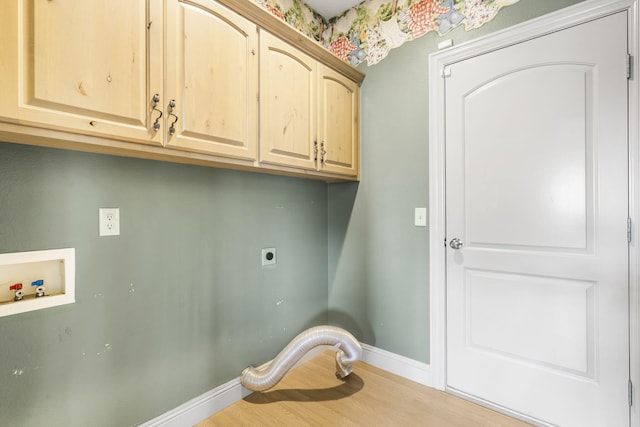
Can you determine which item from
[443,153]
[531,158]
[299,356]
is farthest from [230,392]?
[531,158]

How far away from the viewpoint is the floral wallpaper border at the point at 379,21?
1756mm

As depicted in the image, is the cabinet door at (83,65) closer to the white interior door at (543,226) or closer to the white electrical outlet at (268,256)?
the white electrical outlet at (268,256)

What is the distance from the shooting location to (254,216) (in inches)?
75.1

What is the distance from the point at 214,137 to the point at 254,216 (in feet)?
2.20

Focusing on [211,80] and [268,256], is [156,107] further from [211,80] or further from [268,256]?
[268,256]

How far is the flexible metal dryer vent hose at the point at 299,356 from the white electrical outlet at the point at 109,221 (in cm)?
112

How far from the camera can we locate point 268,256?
199cm

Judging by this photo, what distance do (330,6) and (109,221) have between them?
2.14m

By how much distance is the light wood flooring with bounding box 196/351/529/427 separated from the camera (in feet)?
5.21

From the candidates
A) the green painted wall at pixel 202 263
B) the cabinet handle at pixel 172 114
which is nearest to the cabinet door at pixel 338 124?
the green painted wall at pixel 202 263

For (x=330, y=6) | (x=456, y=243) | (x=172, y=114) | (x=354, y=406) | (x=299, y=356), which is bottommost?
(x=354, y=406)

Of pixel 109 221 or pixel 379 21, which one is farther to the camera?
pixel 379 21

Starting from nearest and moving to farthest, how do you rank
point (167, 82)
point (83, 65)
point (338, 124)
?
point (83, 65) < point (167, 82) < point (338, 124)

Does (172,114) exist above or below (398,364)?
above
